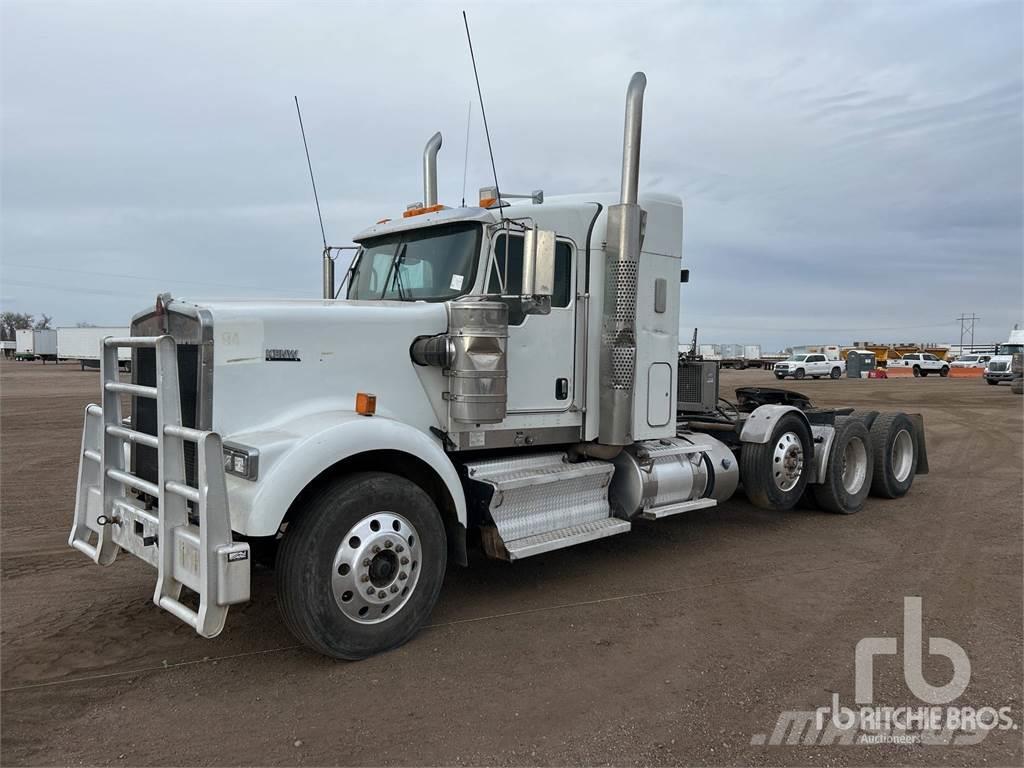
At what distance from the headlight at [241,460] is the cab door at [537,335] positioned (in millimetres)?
2061

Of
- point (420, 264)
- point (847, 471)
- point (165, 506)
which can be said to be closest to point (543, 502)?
point (420, 264)

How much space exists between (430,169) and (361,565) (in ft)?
14.4

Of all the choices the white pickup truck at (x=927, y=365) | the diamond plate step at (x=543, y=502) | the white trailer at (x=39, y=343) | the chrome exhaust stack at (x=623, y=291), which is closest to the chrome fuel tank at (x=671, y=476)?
the diamond plate step at (x=543, y=502)

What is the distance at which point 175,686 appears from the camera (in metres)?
3.99

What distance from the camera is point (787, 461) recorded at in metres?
7.91

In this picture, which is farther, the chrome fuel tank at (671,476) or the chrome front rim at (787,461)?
the chrome front rim at (787,461)

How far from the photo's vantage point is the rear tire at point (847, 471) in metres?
8.30

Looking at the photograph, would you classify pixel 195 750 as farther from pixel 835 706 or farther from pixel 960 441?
pixel 960 441

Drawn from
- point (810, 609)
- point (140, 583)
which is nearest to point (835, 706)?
point (810, 609)

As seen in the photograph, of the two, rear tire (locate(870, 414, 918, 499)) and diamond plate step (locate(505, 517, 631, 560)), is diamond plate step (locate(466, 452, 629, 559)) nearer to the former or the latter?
diamond plate step (locate(505, 517, 631, 560))

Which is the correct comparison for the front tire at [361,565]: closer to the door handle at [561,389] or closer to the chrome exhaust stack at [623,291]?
the door handle at [561,389]

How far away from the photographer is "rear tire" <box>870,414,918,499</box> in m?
9.17

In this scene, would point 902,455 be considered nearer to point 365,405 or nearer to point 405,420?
point 405,420

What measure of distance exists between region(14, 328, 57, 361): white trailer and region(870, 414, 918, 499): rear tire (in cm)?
6965
